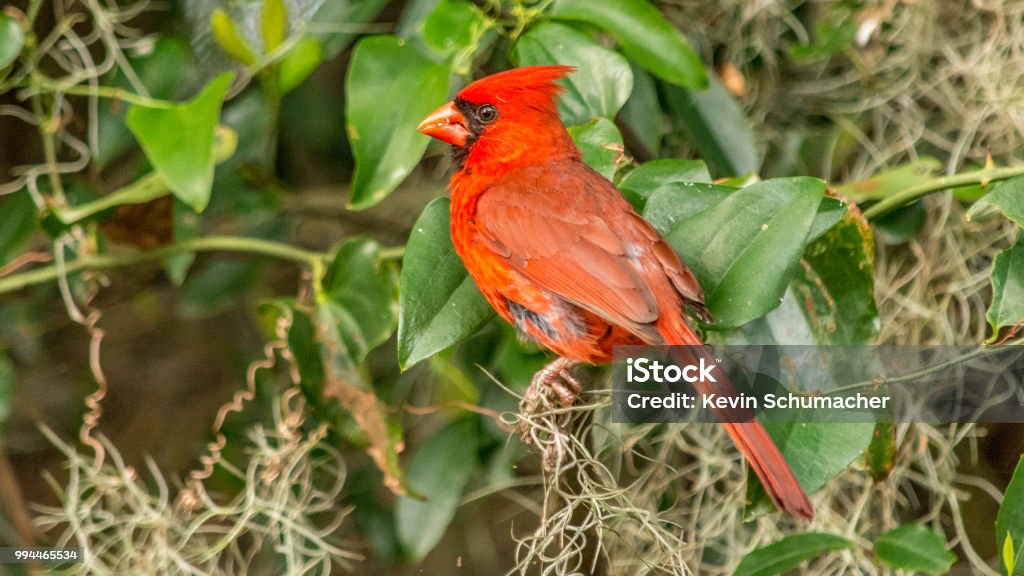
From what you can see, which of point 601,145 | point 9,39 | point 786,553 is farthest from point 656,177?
point 9,39

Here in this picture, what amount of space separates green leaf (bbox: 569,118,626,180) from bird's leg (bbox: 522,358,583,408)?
31cm

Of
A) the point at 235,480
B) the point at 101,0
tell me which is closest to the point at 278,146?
the point at 101,0

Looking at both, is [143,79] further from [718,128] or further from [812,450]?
[812,450]

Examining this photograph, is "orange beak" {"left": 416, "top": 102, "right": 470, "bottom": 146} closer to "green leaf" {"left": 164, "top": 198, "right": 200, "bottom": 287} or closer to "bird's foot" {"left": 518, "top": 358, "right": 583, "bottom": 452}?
"bird's foot" {"left": 518, "top": 358, "right": 583, "bottom": 452}

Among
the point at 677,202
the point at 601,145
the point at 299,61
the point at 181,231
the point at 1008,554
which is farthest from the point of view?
the point at 181,231

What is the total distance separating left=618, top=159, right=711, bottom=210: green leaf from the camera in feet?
5.65

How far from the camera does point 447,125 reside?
1.82 m

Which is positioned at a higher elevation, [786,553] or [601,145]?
[601,145]

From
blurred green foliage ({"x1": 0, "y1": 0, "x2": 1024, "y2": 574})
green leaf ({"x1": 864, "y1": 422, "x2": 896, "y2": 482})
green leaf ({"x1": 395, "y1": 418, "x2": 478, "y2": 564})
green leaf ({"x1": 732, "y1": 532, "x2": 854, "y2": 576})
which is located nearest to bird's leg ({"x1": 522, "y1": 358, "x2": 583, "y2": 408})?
blurred green foliage ({"x1": 0, "y1": 0, "x2": 1024, "y2": 574})

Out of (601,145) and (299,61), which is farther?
(299,61)

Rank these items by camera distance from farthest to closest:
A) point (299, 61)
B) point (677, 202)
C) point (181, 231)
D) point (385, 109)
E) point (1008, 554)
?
point (181, 231), point (299, 61), point (385, 109), point (677, 202), point (1008, 554)

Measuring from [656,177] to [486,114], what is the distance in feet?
1.02

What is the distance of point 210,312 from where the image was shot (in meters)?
2.67

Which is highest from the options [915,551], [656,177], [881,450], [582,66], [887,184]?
[582,66]
